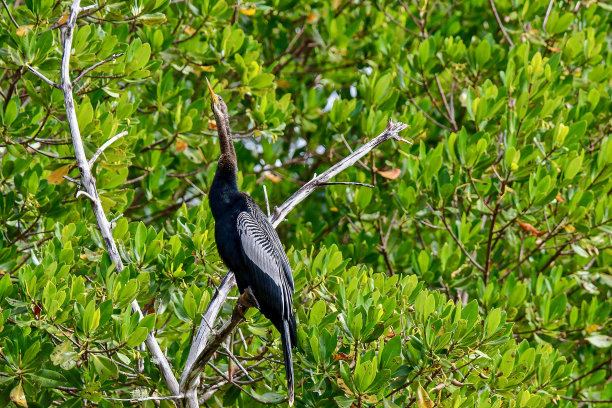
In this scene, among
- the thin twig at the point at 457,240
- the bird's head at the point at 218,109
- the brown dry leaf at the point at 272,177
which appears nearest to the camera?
the bird's head at the point at 218,109

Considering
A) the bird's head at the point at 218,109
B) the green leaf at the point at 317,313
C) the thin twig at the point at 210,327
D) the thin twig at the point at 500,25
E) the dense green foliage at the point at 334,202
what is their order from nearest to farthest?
the thin twig at the point at 210,327 → the dense green foliage at the point at 334,202 → the green leaf at the point at 317,313 → the bird's head at the point at 218,109 → the thin twig at the point at 500,25

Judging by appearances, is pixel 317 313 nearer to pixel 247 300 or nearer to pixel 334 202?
pixel 247 300

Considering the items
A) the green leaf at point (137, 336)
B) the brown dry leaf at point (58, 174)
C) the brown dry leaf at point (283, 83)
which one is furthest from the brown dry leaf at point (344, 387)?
the brown dry leaf at point (283, 83)

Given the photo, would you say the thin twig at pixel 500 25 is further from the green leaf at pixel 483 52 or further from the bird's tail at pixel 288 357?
the bird's tail at pixel 288 357

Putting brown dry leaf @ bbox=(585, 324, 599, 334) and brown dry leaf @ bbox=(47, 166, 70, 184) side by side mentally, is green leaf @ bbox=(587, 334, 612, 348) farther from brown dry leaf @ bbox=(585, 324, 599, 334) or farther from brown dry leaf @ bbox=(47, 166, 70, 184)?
brown dry leaf @ bbox=(47, 166, 70, 184)

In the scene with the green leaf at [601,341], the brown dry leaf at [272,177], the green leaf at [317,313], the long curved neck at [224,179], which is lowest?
the green leaf at [601,341]

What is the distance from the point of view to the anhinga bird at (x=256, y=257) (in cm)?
345

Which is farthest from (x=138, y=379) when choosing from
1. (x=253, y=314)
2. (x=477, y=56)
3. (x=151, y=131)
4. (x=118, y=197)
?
(x=477, y=56)

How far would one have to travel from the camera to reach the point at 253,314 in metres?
3.70

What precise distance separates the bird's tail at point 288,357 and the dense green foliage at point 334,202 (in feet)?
0.34

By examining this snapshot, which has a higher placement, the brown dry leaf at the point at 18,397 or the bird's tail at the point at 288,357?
the bird's tail at the point at 288,357

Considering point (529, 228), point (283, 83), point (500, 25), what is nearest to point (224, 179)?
point (529, 228)

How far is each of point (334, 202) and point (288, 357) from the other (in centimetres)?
211

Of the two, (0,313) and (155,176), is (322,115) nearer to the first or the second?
(155,176)
